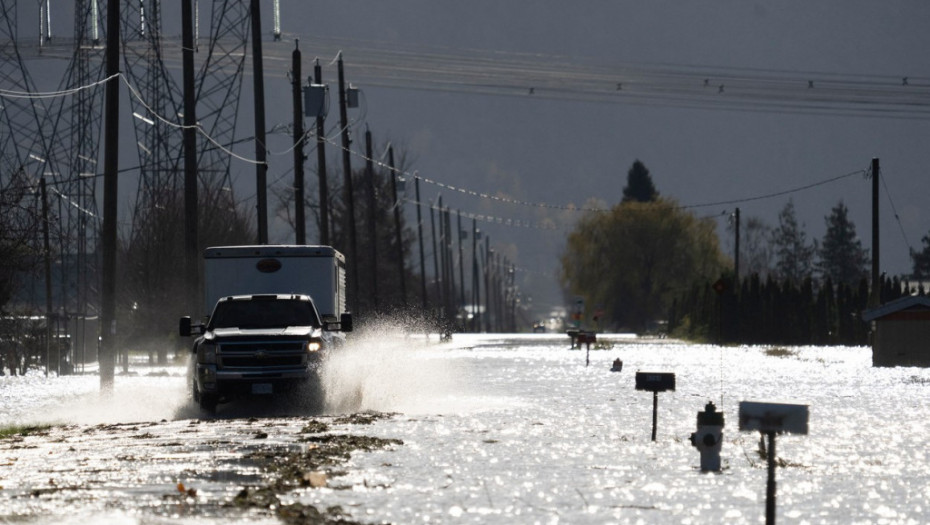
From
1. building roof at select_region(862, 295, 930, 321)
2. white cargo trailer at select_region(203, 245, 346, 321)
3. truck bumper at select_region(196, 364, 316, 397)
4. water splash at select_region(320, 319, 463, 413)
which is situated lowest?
water splash at select_region(320, 319, 463, 413)

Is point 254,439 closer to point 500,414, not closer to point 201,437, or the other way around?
point 201,437

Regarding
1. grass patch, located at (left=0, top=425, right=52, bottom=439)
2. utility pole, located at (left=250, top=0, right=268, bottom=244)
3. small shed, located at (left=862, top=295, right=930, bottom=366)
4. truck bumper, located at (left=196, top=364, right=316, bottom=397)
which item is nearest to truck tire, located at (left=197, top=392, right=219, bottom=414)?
truck bumper, located at (left=196, top=364, right=316, bottom=397)

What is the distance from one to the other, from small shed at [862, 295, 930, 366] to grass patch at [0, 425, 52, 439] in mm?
35880

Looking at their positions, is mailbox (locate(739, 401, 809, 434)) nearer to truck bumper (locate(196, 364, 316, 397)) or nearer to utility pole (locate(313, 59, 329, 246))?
truck bumper (locate(196, 364, 316, 397))

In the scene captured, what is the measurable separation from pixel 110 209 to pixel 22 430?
34.5 feet

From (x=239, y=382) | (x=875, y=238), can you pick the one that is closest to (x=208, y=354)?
(x=239, y=382)

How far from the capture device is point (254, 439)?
2022 cm

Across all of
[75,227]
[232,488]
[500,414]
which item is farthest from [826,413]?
[75,227]

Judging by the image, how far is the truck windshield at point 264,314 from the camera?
28.1 meters

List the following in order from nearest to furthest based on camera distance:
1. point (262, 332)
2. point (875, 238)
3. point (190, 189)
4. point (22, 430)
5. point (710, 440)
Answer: point (710, 440)
point (22, 430)
point (262, 332)
point (190, 189)
point (875, 238)

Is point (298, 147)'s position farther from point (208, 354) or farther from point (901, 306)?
point (208, 354)

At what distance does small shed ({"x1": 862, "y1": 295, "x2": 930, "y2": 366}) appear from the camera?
54.5m

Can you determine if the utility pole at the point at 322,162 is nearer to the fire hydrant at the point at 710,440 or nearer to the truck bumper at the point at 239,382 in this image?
the truck bumper at the point at 239,382

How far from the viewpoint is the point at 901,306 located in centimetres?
5456
